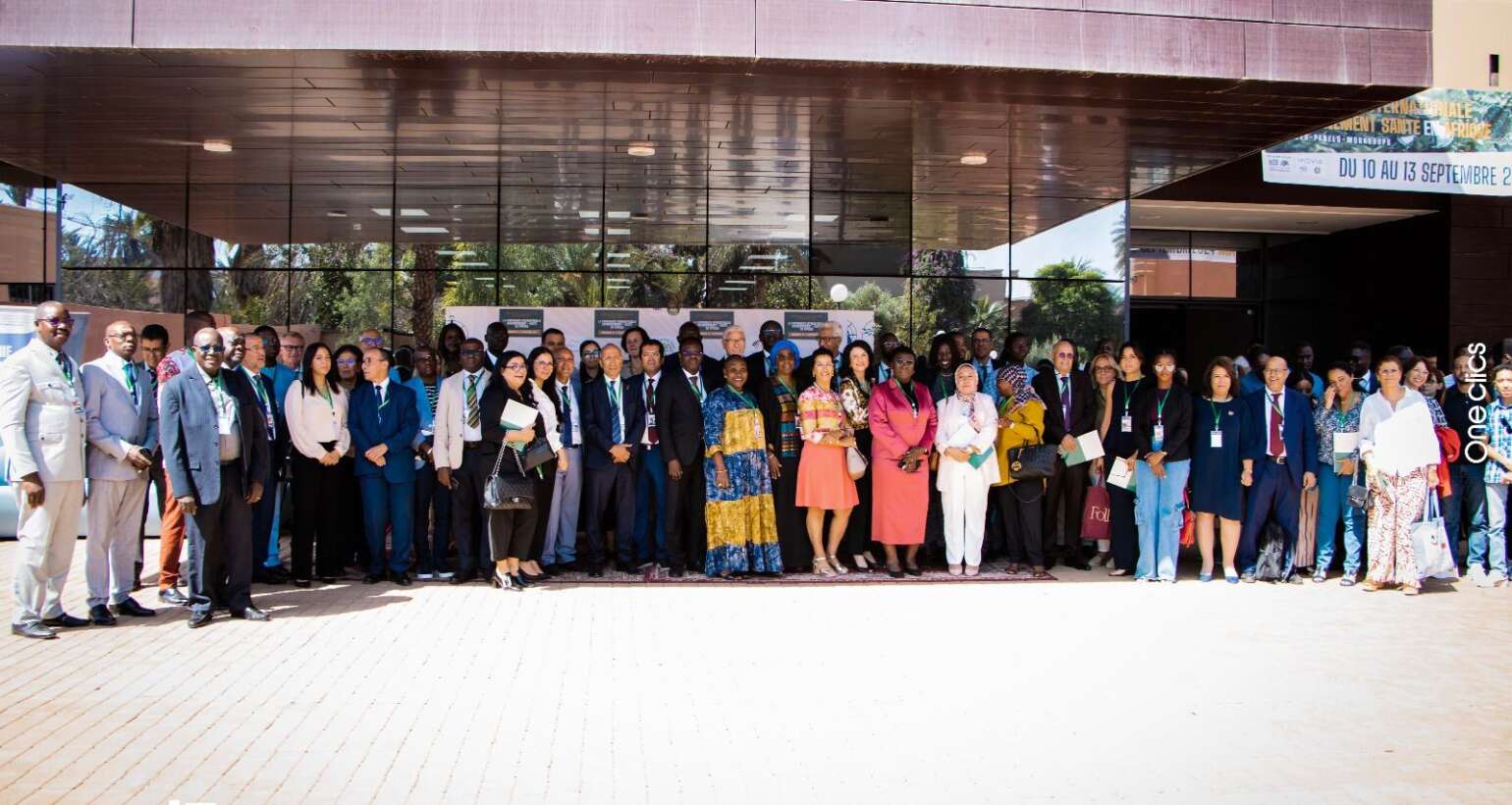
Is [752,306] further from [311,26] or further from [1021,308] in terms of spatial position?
[311,26]

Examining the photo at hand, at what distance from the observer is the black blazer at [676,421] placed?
30.7ft

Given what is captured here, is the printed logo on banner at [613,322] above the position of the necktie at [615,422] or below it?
above

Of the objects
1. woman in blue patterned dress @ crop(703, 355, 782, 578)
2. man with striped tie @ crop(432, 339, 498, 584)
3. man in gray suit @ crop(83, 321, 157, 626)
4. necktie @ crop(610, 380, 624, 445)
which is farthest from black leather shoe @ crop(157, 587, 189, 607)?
woman in blue patterned dress @ crop(703, 355, 782, 578)

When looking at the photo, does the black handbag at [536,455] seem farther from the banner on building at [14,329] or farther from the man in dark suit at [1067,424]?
the banner on building at [14,329]

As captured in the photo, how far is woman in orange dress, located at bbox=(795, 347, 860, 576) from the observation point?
9320mm

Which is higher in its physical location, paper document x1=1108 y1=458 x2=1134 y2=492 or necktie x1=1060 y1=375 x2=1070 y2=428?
necktie x1=1060 y1=375 x2=1070 y2=428

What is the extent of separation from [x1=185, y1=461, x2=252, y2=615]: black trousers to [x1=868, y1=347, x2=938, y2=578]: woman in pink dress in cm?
478

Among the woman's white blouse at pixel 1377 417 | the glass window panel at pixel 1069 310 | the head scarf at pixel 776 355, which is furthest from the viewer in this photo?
the glass window panel at pixel 1069 310

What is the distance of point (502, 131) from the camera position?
10.9 metres

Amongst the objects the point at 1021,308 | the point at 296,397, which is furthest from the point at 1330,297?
the point at 296,397

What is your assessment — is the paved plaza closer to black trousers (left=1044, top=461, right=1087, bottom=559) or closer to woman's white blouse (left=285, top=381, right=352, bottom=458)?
woman's white blouse (left=285, top=381, right=352, bottom=458)

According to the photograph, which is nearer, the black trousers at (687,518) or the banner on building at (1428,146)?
the black trousers at (687,518)

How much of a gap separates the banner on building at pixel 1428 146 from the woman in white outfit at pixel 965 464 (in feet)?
24.7

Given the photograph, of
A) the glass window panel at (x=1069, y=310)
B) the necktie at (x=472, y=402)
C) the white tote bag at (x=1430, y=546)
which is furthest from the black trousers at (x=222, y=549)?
the glass window panel at (x=1069, y=310)
